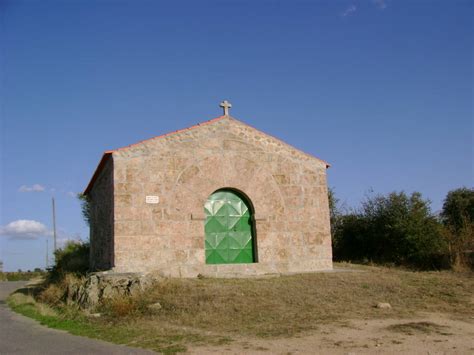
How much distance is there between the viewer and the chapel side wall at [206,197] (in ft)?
44.8

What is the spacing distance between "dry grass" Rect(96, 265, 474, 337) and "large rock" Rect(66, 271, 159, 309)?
45cm

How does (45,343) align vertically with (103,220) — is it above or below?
below

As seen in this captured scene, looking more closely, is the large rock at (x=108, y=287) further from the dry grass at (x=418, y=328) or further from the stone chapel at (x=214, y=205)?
the dry grass at (x=418, y=328)

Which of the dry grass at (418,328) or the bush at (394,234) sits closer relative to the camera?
the dry grass at (418,328)

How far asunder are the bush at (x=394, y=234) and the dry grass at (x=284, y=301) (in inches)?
204

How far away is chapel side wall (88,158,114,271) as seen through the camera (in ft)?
46.8

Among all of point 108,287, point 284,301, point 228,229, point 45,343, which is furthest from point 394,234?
point 45,343

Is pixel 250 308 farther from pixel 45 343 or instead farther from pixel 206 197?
pixel 206 197

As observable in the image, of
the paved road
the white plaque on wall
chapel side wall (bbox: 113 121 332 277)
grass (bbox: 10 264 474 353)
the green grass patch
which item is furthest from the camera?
the white plaque on wall

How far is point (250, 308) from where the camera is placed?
10430mm

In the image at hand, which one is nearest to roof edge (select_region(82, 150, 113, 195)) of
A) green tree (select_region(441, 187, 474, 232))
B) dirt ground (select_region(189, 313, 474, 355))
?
dirt ground (select_region(189, 313, 474, 355))

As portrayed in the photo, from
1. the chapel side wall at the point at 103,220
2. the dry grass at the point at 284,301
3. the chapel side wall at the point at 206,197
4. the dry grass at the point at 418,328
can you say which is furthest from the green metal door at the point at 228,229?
the dry grass at the point at 418,328

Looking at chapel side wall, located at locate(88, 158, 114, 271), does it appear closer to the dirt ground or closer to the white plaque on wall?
the white plaque on wall

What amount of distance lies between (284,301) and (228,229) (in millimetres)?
4327
